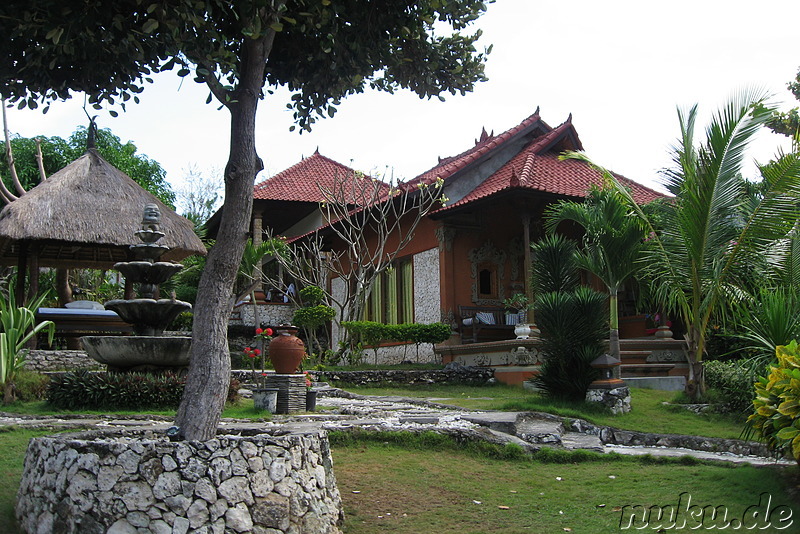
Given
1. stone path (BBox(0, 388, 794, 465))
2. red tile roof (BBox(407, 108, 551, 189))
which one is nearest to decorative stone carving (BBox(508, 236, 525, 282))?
red tile roof (BBox(407, 108, 551, 189))

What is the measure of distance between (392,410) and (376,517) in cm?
445

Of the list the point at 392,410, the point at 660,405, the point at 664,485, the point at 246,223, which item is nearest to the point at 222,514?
the point at 246,223

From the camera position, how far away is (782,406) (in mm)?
5320

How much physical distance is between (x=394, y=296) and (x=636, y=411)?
9.48 meters

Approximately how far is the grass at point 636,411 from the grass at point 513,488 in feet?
5.90

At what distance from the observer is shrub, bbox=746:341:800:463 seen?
5203mm

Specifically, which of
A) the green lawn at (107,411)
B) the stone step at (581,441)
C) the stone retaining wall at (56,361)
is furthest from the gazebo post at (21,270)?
the stone step at (581,441)

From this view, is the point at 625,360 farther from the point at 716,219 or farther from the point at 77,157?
the point at 77,157

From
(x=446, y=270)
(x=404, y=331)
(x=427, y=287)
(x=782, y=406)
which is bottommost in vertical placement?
(x=782, y=406)

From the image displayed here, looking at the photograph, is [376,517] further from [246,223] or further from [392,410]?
[392,410]

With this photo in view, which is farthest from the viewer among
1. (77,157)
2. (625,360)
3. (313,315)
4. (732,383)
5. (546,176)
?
(77,157)

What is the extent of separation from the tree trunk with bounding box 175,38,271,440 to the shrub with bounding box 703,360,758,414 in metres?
5.54

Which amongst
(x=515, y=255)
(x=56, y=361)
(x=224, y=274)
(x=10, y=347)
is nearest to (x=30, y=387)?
(x=10, y=347)

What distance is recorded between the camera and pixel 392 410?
990cm
